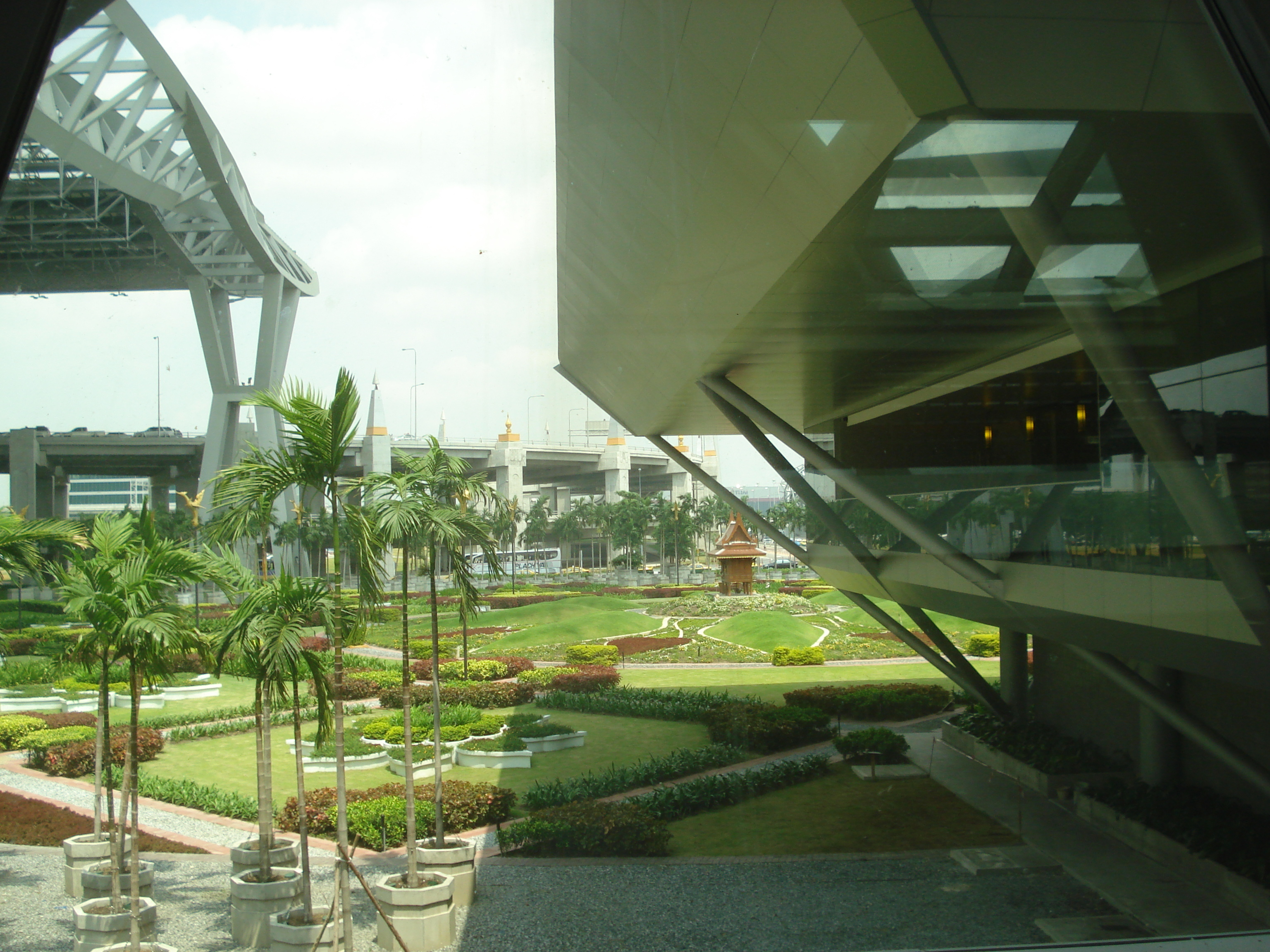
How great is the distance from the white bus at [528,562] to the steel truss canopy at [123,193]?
314 cm

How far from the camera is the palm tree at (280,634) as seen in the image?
4.65 m

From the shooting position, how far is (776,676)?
11961 millimetres

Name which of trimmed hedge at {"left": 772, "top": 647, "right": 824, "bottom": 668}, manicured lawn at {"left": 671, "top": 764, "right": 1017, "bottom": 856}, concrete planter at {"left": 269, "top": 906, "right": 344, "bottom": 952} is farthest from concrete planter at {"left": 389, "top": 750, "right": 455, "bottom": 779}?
trimmed hedge at {"left": 772, "top": 647, "right": 824, "bottom": 668}

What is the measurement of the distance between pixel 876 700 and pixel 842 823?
4084mm

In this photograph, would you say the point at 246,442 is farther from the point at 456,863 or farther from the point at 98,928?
the point at 456,863

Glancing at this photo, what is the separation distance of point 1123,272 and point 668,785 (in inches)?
265

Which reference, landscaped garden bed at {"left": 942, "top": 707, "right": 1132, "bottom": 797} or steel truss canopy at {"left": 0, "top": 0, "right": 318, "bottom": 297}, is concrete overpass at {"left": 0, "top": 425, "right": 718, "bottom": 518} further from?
landscaped garden bed at {"left": 942, "top": 707, "right": 1132, "bottom": 797}

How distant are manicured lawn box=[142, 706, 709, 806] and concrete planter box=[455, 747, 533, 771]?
0.31ft

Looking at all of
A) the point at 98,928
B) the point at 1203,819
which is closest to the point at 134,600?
the point at 98,928

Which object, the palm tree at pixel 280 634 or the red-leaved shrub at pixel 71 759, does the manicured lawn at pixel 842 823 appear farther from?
the red-leaved shrub at pixel 71 759

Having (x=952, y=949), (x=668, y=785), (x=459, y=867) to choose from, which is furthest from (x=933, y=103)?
(x=668, y=785)

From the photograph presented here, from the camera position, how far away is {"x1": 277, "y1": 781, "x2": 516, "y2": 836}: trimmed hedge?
7070 millimetres

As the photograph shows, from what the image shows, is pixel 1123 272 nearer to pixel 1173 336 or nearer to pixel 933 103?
pixel 1173 336

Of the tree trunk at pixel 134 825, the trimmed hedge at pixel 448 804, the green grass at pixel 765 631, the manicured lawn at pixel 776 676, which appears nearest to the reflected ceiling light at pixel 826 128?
the tree trunk at pixel 134 825
